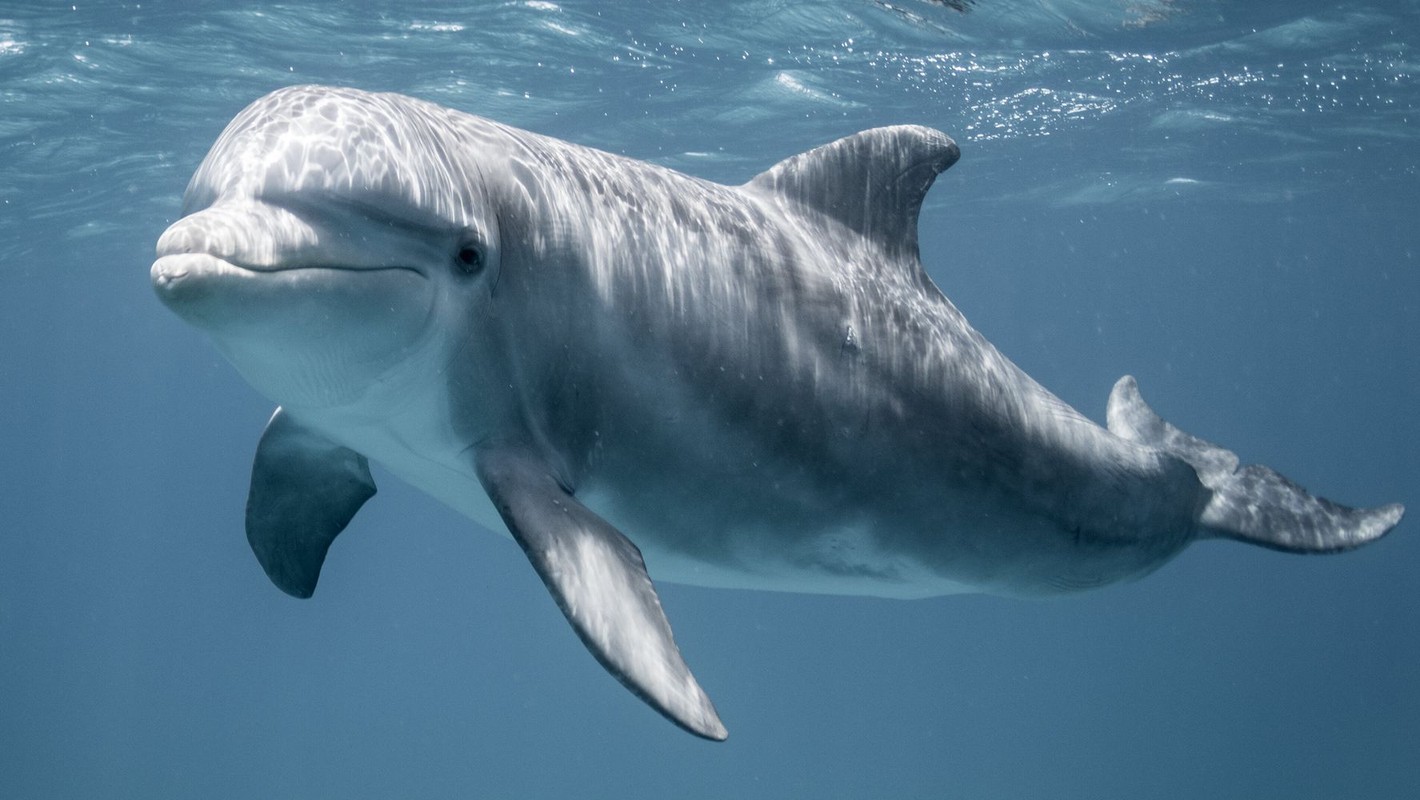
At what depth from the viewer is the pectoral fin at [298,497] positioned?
555cm

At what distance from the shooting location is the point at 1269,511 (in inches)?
258

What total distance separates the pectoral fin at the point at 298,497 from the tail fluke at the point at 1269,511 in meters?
4.77

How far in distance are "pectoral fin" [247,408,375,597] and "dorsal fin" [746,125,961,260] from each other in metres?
2.63

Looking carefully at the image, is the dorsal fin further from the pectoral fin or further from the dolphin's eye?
the pectoral fin

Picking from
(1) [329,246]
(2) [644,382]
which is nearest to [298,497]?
(2) [644,382]

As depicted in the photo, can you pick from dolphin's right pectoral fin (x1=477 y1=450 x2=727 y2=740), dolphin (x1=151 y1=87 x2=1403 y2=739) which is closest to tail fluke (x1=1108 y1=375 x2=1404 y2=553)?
dolphin (x1=151 y1=87 x2=1403 y2=739)

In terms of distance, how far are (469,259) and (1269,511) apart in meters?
5.13

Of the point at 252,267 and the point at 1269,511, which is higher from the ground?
the point at 252,267

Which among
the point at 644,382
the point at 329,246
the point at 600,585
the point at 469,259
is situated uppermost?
the point at 329,246

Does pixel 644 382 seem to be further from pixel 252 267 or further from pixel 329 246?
pixel 252 267

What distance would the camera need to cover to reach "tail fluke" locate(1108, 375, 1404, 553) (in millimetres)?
6441

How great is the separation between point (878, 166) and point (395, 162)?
9.47 feet

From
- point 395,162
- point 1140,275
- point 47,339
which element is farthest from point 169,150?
point 1140,275

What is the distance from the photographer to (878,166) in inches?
229
